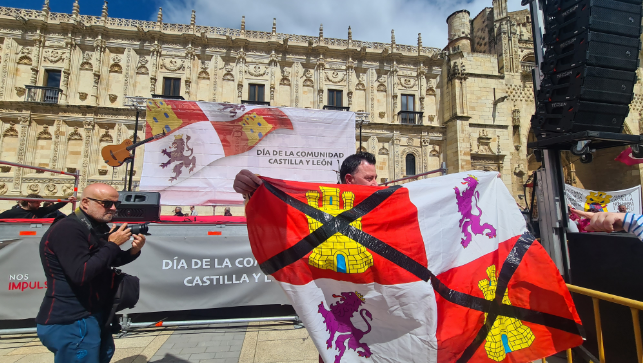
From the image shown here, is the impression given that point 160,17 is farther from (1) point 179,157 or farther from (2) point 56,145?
(1) point 179,157

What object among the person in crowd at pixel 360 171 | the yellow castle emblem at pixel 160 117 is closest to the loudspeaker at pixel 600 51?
the person in crowd at pixel 360 171

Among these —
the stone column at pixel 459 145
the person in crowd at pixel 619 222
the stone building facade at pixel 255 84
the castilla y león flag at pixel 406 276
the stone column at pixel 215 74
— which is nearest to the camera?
the person in crowd at pixel 619 222

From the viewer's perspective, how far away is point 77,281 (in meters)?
2.20

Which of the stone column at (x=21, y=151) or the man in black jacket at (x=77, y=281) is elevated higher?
the stone column at (x=21, y=151)

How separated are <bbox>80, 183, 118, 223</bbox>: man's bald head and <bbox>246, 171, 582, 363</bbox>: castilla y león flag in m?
1.24

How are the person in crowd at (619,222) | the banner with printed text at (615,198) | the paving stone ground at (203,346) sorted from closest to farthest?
the person in crowd at (619,222) → the paving stone ground at (203,346) → the banner with printed text at (615,198)

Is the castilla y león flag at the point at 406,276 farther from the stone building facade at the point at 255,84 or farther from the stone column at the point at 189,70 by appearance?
the stone column at the point at 189,70

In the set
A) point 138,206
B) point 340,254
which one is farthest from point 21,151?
point 340,254

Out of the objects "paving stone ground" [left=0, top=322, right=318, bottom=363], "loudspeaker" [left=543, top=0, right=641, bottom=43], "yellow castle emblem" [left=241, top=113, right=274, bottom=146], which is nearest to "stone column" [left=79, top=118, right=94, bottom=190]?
"yellow castle emblem" [left=241, top=113, right=274, bottom=146]

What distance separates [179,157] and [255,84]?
1575cm

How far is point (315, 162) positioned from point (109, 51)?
20864 millimetres

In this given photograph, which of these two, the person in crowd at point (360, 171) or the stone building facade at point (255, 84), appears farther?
the stone building facade at point (255, 84)

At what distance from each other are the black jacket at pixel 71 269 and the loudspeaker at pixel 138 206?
188 cm

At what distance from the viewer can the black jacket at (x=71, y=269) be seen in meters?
2.24
